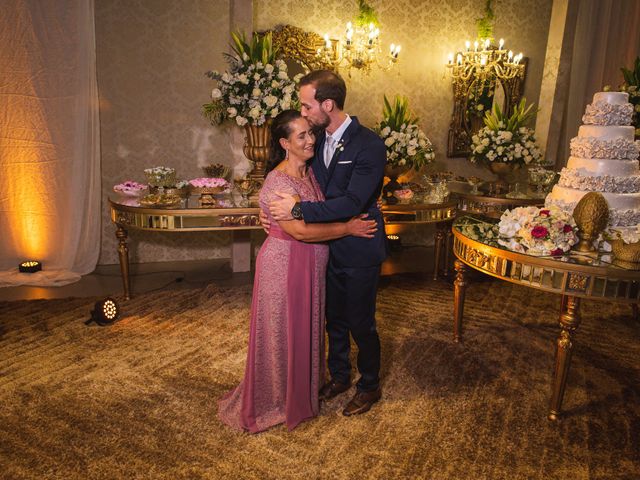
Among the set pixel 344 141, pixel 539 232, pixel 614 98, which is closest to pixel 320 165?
pixel 344 141

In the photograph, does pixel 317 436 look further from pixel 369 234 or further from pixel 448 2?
pixel 448 2

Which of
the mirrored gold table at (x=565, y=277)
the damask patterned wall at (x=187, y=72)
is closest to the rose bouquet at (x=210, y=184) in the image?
the damask patterned wall at (x=187, y=72)

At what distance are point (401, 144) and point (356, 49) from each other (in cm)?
147

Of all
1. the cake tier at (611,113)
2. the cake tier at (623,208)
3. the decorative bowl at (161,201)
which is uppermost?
the cake tier at (611,113)

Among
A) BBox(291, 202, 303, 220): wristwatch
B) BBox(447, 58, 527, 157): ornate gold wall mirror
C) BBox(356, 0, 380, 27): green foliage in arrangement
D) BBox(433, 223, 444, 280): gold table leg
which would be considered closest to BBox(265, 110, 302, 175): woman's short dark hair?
BBox(291, 202, 303, 220): wristwatch

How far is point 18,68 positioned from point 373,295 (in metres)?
A: 4.30

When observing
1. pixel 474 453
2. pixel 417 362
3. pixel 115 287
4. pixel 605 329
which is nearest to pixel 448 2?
pixel 605 329

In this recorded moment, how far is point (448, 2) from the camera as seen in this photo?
6.39 m

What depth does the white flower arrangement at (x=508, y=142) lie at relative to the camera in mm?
5543

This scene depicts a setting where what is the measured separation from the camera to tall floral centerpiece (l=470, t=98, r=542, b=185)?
5543 mm

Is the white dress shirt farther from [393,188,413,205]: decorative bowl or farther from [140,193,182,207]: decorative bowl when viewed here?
[393,188,413,205]: decorative bowl

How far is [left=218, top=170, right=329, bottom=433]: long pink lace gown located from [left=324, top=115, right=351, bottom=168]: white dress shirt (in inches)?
5.3

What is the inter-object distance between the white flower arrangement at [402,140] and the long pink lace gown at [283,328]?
2.45 metres

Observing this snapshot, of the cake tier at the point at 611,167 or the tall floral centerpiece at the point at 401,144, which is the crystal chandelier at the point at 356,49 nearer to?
the tall floral centerpiece at the point at 401,144
